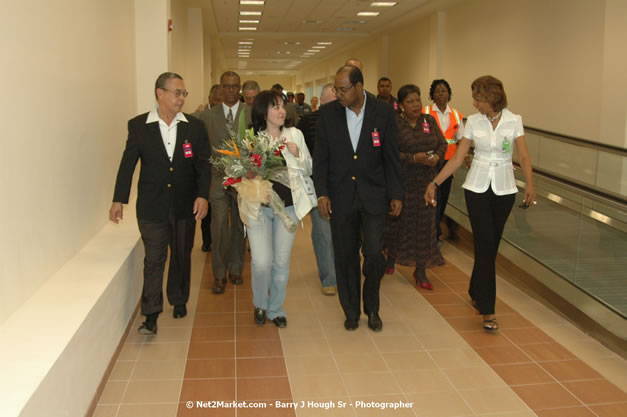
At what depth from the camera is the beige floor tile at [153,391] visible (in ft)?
11.7

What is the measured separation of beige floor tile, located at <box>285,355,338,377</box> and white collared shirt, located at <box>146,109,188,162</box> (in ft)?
5.42

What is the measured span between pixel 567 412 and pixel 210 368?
6.93ft

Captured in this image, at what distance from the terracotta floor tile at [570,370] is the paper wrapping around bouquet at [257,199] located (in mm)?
1955

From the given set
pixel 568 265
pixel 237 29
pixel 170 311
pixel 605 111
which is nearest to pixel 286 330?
pixel 170 311

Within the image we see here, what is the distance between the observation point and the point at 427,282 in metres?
5.81

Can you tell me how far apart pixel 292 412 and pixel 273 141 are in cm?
184

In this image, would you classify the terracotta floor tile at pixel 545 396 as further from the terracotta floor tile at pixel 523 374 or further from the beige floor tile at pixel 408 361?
the beige floor tile at pixel 408 361

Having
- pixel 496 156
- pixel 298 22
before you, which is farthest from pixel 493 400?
pixel 298 22

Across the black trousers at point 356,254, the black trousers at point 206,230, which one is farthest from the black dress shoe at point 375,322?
the black trousers at point 206,230

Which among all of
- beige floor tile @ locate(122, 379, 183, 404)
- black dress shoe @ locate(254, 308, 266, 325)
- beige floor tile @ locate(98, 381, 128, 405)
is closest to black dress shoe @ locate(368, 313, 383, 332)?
black dress shoe @ locate(254, 308, 266, 325)

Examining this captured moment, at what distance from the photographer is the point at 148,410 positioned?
344 centimetres

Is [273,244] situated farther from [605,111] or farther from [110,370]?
[605,111]

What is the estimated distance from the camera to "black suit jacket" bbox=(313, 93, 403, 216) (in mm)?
4461

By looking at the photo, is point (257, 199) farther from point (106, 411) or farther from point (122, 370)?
point (106, 411)
